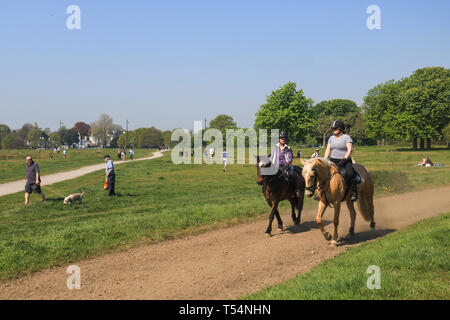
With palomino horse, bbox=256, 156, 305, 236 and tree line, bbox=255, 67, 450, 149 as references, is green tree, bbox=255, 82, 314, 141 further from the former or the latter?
palomino horse, bbox=256, 156, 305, 236

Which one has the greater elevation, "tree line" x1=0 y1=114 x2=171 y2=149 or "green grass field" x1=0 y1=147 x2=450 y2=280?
"tree line" x1=0 y1=114 x2=171 y2=149

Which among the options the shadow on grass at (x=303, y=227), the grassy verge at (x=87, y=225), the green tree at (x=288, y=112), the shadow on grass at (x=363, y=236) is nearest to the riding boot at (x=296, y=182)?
the shadow on grass at (x=303, y=227)

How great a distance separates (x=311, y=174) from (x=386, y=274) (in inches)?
123

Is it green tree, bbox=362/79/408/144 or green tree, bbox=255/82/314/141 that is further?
green tree, bbox=362/79/408/144

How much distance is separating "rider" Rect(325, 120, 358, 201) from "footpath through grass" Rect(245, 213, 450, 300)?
1.96 m

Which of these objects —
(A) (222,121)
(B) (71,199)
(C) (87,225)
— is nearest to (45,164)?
(B) (71,199)

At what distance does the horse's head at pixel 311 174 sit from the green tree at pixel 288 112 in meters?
56.6

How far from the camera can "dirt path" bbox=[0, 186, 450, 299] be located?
22.1ft

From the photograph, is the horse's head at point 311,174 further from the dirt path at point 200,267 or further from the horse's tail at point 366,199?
the horse's tail at point 366,199

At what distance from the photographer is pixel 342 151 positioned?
33.8 ft

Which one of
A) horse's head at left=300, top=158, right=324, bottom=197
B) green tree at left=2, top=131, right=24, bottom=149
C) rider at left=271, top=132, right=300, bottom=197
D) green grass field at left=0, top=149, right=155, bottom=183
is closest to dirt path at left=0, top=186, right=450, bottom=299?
horse's head at left=300, top=158, right=324, bottom=197

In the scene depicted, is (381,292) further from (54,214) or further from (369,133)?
(369,133)

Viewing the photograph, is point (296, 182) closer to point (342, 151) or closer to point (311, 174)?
point (342, 151)

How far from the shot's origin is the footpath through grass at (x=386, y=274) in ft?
18.4
